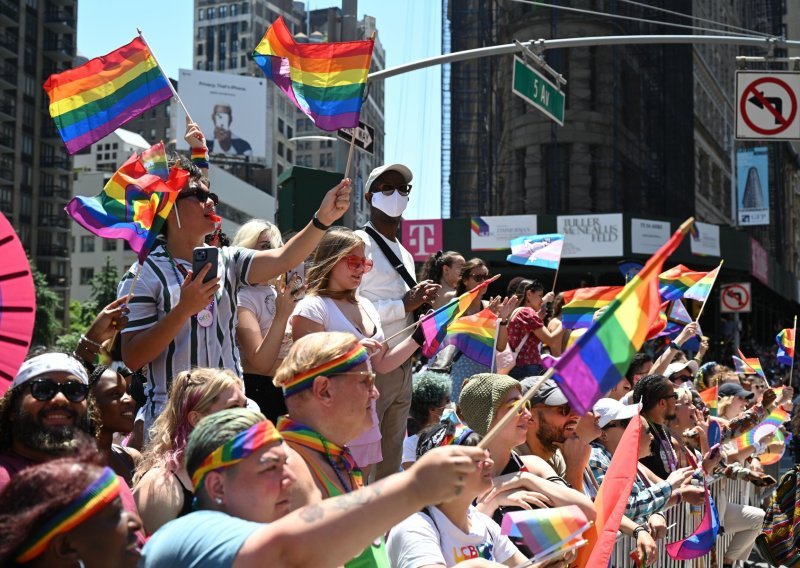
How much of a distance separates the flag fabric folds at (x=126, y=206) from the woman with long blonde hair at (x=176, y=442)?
1271 mm

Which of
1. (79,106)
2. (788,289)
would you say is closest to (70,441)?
(79,106)

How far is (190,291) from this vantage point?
429cm

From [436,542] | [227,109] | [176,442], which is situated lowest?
[436,542]

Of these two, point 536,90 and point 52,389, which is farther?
point 536,90

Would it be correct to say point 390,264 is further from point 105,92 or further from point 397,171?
point 105,92

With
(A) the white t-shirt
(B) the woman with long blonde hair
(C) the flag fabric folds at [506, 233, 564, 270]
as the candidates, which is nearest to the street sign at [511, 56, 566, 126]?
(C) the flag fabric folds at [506, 233, 564, 270]

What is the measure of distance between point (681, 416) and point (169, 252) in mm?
4174

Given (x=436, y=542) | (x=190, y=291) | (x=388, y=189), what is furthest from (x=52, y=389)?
(x=388, y=189)

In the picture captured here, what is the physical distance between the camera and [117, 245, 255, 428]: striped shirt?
15.1ft

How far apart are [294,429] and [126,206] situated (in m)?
2.40

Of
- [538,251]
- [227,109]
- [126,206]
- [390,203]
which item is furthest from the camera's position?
[227,109]

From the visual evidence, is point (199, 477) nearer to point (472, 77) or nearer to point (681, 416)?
point (681, 416)

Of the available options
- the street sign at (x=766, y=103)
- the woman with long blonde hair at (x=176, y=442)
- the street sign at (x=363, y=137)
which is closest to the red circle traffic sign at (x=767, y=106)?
the street sign at (x=766, y=103)

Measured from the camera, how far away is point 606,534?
422 centimetres
